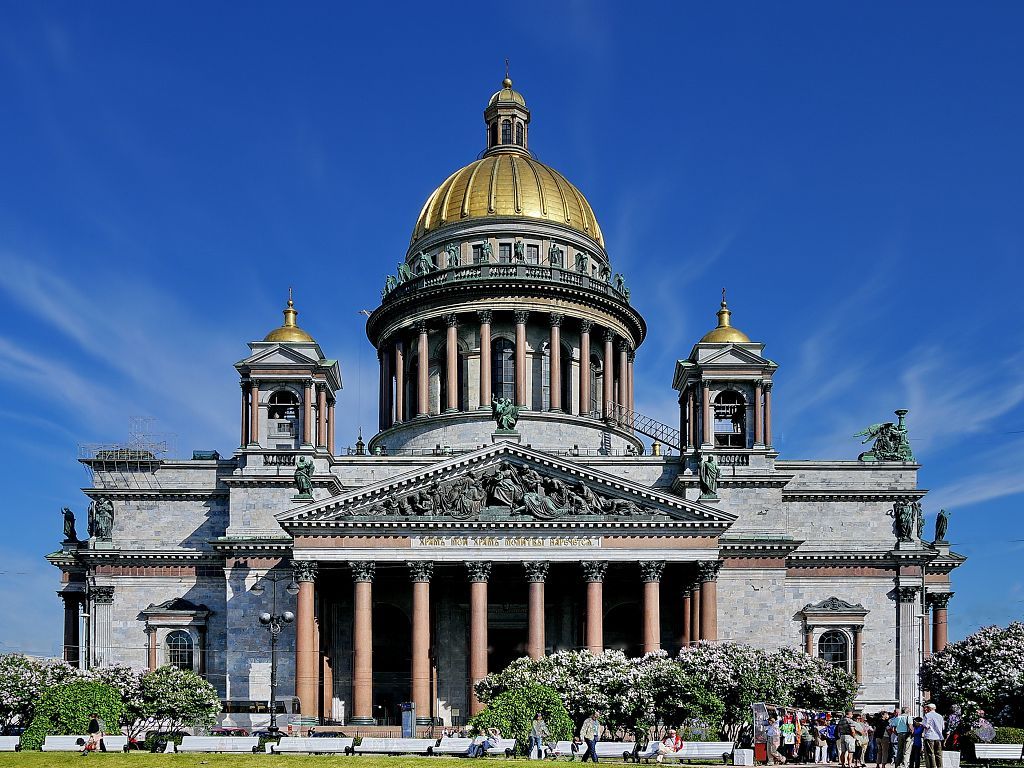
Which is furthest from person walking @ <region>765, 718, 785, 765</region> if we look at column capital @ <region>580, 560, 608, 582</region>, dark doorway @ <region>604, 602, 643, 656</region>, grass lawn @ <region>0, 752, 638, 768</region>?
dark doorway @ <region>604, 602, 643, 656</region>

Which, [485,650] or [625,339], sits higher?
[625,339]

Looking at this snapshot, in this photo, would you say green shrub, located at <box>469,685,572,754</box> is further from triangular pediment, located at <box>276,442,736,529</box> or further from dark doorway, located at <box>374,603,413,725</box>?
dark doorway, located at <box>374,603,413,725</box>

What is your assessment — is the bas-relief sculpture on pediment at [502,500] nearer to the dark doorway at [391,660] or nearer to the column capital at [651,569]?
the column capital at [651,569]

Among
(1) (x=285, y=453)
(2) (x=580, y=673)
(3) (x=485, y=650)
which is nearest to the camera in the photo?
(2) (x=580, y=673)

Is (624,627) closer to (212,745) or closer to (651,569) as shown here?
(651,569)

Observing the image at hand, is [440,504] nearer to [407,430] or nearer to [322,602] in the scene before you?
[322,602]

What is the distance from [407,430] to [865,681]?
29.3 meters

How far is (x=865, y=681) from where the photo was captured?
70062mm

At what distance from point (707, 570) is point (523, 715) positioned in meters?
18.6

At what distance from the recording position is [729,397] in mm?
73625

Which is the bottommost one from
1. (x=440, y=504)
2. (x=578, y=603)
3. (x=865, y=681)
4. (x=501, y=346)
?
(x=865, y=681)

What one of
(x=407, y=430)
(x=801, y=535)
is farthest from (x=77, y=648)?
(x=801, y=535)

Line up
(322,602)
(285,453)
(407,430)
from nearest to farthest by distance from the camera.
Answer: (322,602) < (285,453) < (407,430)

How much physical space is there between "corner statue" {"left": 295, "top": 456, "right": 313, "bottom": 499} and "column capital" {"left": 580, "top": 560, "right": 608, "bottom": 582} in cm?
1335
